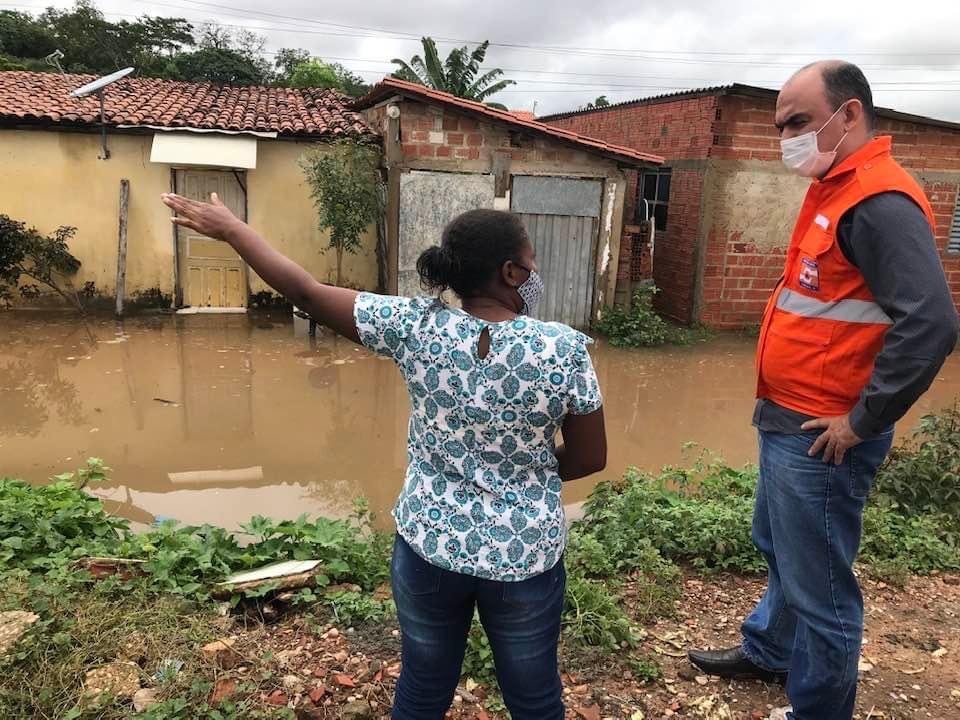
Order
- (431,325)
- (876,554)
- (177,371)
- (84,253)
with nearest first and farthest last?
1. (431,325)
2. (876,554)
3. (177,371)
4. (84,253)

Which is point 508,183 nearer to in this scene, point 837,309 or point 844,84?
point 844,84

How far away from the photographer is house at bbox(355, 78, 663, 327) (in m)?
9.05

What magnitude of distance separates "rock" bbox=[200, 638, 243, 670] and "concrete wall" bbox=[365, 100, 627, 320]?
7.48 meters

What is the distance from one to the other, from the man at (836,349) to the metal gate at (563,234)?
7697mm

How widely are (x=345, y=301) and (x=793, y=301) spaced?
3.87ft

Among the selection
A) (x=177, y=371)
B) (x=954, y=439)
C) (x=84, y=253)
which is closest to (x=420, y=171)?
(x=177, y=371)

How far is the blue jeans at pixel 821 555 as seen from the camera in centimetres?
183

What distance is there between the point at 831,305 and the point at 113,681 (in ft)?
7.82

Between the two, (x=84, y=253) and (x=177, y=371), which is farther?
(x=84, y=253)

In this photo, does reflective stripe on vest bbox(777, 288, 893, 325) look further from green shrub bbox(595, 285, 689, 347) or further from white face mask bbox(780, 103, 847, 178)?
green shrub bbox(595, 285, 689, 347)

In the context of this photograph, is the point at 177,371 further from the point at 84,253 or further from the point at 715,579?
the point at 715,579

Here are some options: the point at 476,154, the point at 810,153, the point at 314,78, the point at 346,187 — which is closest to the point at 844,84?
the point at 810,153

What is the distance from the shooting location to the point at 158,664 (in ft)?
7.55

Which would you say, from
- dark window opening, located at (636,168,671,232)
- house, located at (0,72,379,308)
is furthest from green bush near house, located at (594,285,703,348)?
house, located at (0,72,379,308)
